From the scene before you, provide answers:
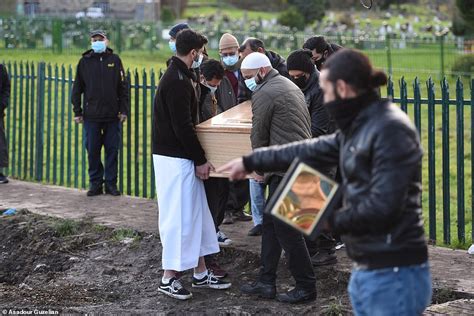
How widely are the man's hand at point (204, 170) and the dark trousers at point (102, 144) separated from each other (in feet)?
13.6

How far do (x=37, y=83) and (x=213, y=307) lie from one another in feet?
23.0

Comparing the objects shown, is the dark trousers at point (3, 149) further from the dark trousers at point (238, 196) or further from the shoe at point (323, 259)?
the shoe at point (323, 259)

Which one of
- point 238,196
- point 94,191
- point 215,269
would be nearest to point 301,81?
point 215,269

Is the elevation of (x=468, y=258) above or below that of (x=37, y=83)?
below

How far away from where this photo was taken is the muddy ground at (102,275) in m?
7.18

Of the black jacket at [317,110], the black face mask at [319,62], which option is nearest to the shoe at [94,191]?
the black face mask at [319,62]

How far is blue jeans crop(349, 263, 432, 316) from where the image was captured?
4184mm

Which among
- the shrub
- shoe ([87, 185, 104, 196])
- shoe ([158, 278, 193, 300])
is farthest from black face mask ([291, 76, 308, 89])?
the shrub

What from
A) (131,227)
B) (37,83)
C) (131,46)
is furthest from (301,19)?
(131,227)

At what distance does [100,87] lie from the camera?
1109cm

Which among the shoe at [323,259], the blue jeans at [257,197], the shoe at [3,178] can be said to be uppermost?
the blue jeans at [257,197]

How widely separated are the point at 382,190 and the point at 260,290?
11.5 ft

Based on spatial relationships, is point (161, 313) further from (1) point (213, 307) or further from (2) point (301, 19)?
(2) point (301, 19)

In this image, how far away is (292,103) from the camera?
709 cm
